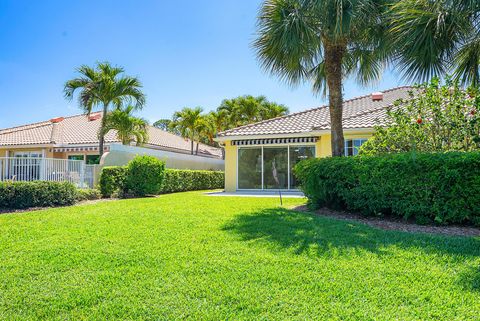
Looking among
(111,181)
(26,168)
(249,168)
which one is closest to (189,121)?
(249,168)

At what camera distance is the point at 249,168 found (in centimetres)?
2922

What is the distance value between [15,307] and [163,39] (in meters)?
20.6

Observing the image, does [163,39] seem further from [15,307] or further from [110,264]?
[15,307]

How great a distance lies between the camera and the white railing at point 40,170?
697 inches

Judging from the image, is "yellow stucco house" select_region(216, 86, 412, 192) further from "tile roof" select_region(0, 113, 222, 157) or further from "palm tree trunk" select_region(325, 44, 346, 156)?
"tile roof" select_region(0, 113, 222, 157)

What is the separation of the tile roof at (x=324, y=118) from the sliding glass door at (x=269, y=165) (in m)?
1.62

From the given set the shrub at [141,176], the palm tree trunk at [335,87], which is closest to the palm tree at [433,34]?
the palm tree trunk at [335,87]

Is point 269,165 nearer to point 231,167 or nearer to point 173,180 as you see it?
point 231,167

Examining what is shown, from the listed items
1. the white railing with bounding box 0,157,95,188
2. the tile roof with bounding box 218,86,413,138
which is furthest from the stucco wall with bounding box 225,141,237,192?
the white railing with bounding box 0,157,95,188

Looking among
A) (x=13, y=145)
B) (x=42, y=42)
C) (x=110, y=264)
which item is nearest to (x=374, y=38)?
(x=110, y=264)

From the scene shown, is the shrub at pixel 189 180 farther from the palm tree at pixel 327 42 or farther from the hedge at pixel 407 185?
the hedge at pixel 407 185

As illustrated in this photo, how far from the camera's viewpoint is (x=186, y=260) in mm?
7227

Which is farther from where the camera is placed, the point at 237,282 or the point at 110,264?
the point at 110,264

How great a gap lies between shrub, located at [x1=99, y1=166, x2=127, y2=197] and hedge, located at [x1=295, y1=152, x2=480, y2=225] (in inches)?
568
